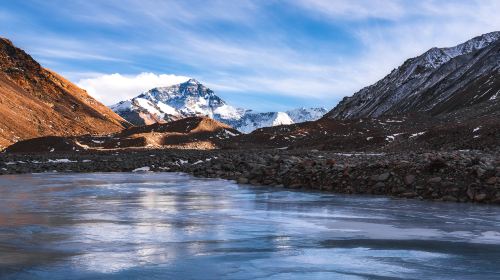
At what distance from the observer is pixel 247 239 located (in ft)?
27.7

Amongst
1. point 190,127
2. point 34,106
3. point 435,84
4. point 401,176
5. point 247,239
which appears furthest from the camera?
point 34,106

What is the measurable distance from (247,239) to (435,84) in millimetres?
127453

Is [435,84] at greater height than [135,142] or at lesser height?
greater

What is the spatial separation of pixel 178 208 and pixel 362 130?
61518 mm

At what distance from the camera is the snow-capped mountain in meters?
97.2

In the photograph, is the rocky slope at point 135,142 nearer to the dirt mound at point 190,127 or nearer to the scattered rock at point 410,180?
the dirt mound at point 190,127

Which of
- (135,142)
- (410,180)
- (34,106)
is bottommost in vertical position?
(410,180)

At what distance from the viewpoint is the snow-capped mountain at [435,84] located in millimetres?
97188

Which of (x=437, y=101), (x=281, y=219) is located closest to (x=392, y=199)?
(x=281, y=219)

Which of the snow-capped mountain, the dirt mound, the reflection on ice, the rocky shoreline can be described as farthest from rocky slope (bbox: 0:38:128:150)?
the reflection on ice

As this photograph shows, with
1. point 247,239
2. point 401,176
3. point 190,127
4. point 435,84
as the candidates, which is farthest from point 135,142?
point 435,84

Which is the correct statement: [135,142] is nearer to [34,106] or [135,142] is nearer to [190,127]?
[190,127]

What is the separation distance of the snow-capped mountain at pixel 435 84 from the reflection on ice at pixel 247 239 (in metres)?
81.2

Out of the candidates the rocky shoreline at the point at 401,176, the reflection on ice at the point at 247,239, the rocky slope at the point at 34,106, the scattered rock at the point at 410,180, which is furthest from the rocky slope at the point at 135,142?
the reflection on ice at the point at 247,239
